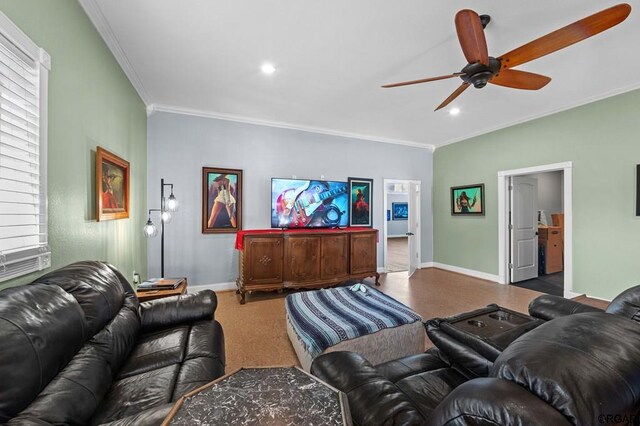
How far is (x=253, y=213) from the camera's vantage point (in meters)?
4.41

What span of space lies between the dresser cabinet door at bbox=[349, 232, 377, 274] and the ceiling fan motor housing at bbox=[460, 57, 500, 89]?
2.79m

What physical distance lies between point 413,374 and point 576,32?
2.35 meters

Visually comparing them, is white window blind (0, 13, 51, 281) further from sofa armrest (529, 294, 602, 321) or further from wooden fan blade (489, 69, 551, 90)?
wooden fan blade (489, 69, 551, 90)

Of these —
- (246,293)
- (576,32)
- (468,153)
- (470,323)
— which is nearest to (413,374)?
(470,323)

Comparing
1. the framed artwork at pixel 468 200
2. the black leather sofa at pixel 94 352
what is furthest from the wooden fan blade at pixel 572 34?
the framed artwork at pixel 468 200

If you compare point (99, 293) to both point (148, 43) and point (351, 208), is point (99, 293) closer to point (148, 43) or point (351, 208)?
point (148, 43)

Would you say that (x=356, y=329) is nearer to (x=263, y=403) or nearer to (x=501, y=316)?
(x=501, y=316)

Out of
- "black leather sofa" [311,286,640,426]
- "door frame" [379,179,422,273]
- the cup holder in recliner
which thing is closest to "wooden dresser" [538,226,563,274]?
"door frame" [379,179,422,273]

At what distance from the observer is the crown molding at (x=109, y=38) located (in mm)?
1987

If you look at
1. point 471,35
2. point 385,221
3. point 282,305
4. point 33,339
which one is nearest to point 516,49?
point 471,35

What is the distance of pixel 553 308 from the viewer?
179 cm

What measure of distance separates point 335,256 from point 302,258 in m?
0.58

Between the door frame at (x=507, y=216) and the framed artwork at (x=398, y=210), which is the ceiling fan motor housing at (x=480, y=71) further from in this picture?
the framed artwork at (x=398, y=210)

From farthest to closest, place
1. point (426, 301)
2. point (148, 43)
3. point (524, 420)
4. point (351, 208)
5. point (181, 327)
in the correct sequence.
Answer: point (351, 208) → point (426, 301) → point (148, 43) → point (181, 327) → point (524, 420)
